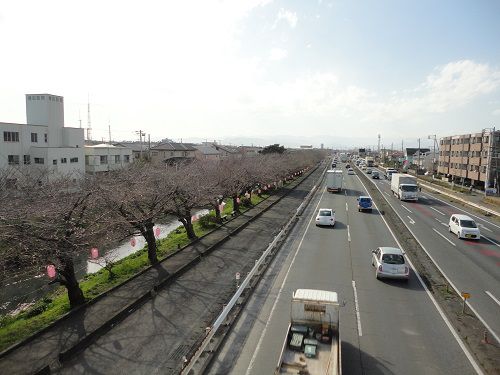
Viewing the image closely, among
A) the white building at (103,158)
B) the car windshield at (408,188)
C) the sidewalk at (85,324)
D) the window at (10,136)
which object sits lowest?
the sidewalk at (85,324)

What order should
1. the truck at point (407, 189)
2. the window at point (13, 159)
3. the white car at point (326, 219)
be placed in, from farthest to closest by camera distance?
1. the truck at point (407, 189)
2. the window at point (13, 159)
3. the white car at point (326, 219)

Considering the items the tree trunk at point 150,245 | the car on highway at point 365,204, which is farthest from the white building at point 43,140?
the car on highway at point 365,204

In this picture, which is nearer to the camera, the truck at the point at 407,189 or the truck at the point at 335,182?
the truck at the point at 407,189

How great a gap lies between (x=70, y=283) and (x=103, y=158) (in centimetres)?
5081

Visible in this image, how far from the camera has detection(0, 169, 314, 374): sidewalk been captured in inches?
448

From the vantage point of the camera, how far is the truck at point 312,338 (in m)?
9.29

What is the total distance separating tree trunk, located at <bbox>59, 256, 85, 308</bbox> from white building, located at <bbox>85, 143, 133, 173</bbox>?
4402cm

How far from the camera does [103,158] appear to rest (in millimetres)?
62656

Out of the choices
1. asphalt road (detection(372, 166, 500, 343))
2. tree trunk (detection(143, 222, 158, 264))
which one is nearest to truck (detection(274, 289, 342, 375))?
asphalt road (detection(372, 166, 500, 343))

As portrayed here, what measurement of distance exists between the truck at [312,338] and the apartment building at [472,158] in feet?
178

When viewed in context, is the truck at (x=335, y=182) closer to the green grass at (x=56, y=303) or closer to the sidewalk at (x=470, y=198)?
the sidewalk at (x=470, y=198)

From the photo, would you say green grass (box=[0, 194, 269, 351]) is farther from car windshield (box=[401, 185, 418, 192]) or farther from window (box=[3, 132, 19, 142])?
car windshield (box=[401, 185, 418, 192])

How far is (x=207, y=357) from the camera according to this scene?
1104 cm

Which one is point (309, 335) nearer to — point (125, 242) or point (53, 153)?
point (125, 242)
